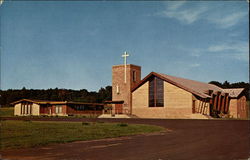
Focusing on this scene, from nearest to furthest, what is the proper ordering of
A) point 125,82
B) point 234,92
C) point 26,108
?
point 125,82
point 234,92
point 26,108

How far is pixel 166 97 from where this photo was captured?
3516 centimetres

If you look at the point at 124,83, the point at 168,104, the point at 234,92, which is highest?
the point at 124,83

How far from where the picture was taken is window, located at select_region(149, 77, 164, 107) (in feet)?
117

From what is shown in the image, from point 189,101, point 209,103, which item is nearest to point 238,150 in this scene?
point 189,101

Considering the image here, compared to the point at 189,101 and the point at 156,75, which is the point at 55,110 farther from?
the point at 189,101

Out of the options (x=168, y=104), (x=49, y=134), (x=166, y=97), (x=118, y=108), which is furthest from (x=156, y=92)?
(x=49, y=134)

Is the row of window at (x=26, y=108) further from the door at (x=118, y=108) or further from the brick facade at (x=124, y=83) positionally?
the brick facade at (x=124, y=83)

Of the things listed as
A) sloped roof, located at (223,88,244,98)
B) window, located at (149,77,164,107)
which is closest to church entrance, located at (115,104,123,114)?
window, located at (149,77,164,107)

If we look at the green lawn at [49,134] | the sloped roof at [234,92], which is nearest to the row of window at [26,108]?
the sloped roof at [234,92]

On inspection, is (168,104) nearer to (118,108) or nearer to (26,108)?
(118,108)

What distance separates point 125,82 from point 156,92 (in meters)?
4.77

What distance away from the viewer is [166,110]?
34875 mm

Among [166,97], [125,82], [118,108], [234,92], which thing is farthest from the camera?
[234,92]

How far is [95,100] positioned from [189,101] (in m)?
32.7
